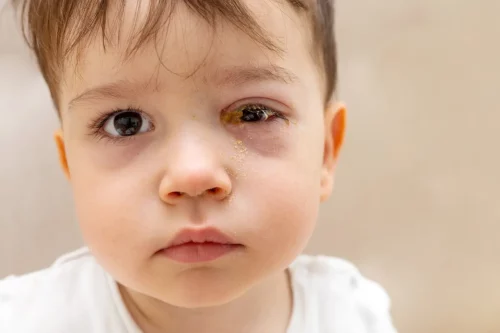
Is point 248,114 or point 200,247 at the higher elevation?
point 248,114

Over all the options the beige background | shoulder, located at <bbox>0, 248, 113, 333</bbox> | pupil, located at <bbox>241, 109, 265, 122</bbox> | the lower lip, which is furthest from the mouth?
the beige background

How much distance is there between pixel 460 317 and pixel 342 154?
1.02ft

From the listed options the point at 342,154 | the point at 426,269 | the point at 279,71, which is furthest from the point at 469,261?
the point at 279,71

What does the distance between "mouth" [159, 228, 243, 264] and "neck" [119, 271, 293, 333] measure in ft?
0.49

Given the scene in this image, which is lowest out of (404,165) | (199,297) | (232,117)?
(199,297)

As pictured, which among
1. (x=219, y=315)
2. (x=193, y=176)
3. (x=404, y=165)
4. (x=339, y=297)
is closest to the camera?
(x=193, y=176)

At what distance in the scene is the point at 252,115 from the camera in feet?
1.66

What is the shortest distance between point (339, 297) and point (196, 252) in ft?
1.01

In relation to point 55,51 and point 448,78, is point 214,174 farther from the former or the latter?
point 448,78

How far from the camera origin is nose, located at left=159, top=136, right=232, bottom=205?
0.44m

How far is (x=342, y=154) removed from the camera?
0.88 m

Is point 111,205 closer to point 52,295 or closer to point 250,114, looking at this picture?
point 250,114

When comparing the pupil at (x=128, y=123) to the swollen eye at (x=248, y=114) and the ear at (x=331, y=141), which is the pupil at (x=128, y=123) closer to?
the swollen eye at (x=248, y=114)

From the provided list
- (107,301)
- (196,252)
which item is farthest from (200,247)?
(107,301)
